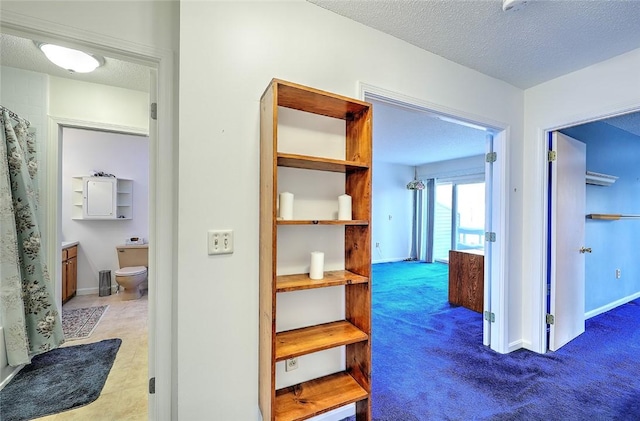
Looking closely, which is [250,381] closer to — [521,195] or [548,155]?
[521,195]

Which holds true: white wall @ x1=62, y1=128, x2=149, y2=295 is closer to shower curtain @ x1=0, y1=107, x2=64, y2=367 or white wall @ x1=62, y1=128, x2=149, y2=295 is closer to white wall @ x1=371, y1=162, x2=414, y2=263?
shower curtain @ x1=0, y1=107, x2=64, y2=367

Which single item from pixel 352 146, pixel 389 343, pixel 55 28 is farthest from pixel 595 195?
pixel 55 28

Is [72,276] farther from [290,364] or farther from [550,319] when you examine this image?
[550,319]

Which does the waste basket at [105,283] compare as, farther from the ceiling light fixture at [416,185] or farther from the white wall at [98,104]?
the ceiling light fixture at [416,185]

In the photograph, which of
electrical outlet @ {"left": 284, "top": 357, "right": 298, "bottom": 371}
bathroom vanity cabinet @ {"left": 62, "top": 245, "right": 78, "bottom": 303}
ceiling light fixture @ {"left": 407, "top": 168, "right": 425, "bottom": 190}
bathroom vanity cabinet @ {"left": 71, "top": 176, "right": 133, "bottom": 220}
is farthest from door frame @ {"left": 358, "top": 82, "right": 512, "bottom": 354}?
bathroom vanity cabinet @ {"left": 62, "top": 245, "right": 78, "bottom": 303}

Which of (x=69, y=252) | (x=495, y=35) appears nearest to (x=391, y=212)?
(x=495, y=35)

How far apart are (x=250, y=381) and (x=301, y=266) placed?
65cm

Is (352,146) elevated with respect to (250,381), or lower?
elevated

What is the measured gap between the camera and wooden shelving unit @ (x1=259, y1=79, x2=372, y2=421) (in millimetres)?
1241

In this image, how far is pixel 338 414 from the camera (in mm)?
1645

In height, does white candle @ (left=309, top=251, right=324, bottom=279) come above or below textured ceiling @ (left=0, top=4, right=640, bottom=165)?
below

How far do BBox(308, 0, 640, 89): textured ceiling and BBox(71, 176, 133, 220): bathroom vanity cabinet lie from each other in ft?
13.7

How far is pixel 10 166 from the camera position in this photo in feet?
6.57

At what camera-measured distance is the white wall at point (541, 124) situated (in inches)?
84.8
